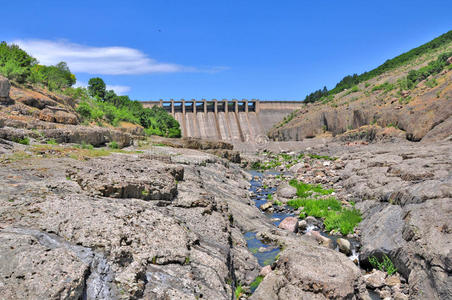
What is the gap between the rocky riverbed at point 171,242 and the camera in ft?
14.9

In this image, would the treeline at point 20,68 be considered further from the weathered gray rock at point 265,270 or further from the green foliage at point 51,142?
the weathered gray rock at point 265,270

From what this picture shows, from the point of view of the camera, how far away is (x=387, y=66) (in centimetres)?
8475

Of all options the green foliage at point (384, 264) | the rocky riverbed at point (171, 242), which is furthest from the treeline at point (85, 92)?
the green foliage at point (384, 264)

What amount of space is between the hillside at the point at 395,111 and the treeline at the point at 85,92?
2642 centimetres

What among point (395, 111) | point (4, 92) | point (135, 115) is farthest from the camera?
point (135, 115)

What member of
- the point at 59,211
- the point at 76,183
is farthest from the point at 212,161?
the point at 59,211

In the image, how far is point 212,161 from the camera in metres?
25.9

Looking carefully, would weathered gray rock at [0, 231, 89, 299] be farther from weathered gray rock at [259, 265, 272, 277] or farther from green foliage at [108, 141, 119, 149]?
green foliage at [108, 141, 119, 149]

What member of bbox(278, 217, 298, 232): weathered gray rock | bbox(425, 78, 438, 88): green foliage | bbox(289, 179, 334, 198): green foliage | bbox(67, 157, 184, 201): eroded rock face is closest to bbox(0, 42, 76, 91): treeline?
bbox(67, 157, 184, 201): eroded rock face

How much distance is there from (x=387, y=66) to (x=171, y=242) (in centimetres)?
9240

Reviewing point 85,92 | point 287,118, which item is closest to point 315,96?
point 287,118

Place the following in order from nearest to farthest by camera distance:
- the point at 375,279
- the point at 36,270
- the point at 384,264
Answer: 1. the point at 36,270
2. the point at 375,279
3. the point at 384,264

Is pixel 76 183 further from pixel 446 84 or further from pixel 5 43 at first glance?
pixel 446 84

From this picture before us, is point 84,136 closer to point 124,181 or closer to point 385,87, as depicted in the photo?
point 124,181
